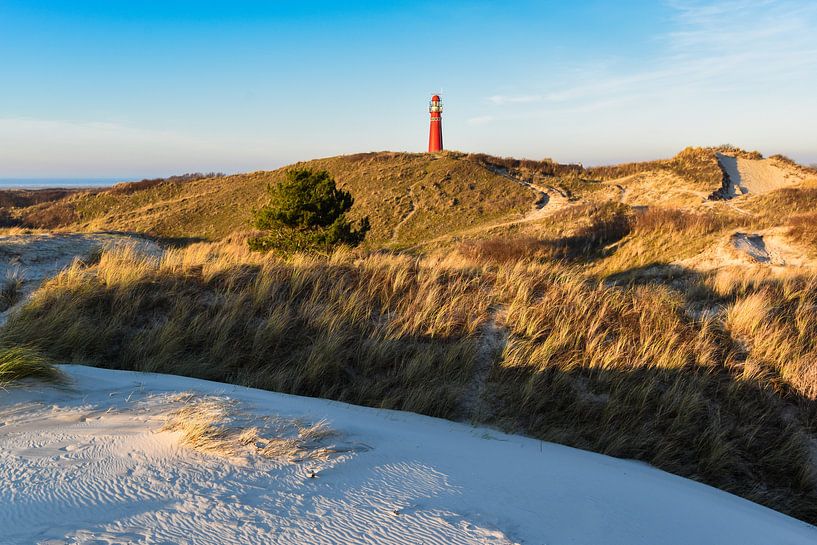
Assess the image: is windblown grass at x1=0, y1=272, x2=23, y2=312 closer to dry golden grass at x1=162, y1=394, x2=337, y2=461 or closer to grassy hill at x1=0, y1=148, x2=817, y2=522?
grassy hill at x1=0, y1=148, x2=817, y2=522

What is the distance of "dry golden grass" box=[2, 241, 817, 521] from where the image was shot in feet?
14.0

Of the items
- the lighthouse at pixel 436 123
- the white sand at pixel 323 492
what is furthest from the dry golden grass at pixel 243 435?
the lighthouse at pixel 436 123

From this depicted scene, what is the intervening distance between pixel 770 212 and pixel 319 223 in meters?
17.2

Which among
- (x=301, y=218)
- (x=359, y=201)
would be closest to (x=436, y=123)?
(x=359, y=201)

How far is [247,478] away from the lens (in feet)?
7.26

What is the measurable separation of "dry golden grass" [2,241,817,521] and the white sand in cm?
99

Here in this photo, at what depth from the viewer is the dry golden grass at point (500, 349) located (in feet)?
14.0

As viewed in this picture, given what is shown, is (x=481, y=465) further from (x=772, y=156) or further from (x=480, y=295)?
(x=772, y=156)

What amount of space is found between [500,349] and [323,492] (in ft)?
10.6

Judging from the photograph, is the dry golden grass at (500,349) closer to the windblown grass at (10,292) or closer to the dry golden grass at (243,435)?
the windblown grass at (10,292)

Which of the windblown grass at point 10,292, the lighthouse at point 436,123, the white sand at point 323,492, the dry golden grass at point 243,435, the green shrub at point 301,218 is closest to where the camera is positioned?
the white sand at point 323,492

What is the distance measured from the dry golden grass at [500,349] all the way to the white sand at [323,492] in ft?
3.25

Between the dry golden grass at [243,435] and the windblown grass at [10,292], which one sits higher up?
the windblown grass at [10,292]

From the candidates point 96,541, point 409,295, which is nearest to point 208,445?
point 96,541
